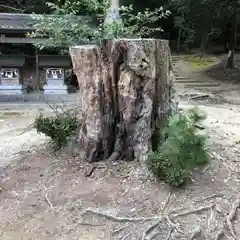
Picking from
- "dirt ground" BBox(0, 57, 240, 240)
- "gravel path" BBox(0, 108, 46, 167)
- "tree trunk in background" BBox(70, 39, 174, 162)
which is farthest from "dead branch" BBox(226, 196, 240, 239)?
"gravel path" BBox(0, 108, 46, 167)

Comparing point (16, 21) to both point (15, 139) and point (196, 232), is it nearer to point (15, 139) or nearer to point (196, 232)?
point (15, 139)

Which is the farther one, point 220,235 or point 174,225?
point 174,225

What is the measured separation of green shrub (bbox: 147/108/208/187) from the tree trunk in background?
414mm

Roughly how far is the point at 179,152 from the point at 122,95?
2.97ft

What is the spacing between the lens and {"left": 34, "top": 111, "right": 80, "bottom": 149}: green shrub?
479 centimetres

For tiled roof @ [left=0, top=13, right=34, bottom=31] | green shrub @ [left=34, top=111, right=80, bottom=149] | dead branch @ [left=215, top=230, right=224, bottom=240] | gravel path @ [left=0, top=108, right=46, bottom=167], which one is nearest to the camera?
dead branch @ [left=215, top=230, right=224, bottom=240]

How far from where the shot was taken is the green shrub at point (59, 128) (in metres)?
4.79

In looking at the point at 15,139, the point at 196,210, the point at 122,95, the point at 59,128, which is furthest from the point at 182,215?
the point at 15,139

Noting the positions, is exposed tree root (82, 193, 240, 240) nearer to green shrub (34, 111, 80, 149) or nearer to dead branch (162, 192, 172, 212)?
dead branch (162, 192, 172, 212)

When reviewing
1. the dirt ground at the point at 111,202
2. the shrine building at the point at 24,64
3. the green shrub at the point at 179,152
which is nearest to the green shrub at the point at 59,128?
the dirt ground at the point at 111,202

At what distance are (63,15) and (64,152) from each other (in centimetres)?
199

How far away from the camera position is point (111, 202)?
3.80 m

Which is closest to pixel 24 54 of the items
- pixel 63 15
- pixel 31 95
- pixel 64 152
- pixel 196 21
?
pixel 31 95

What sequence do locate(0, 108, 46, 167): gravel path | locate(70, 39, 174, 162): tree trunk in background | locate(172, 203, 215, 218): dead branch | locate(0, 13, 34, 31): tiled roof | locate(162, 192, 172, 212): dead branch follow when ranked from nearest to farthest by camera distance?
locate(172, 203, 215, 218): dead branch < locate(162, 192, 172, 212): dead branch < locate(70, 39, 174, 162): tree trunk in background < locate(0, 108, 46, 167): gravel path < locate(0, 13, 34, 31): tiled roof
